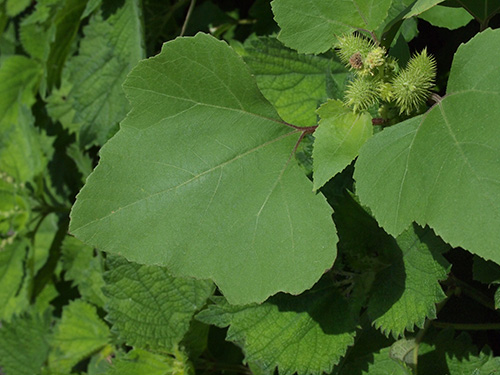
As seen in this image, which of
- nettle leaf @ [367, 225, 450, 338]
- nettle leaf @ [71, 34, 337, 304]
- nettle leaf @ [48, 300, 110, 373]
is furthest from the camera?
nettle leaf @ [48, 300, 110, 373]

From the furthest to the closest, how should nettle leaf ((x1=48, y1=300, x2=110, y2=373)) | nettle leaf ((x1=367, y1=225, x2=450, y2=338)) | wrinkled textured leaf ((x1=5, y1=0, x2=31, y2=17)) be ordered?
1. wrinkled textured leaf ((x1=5, y1=0, x2=31, y2=17))
2. nettle leaf ((x1=48, y1=300, x2=110, y2=373))
3. nettle leaf ((x1=367, y1=225, x2=450, y2=338))

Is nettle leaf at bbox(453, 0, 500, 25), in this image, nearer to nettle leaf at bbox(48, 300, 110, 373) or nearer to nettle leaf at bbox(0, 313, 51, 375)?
nettle leaf at bbox(48, 300, 110, 373)

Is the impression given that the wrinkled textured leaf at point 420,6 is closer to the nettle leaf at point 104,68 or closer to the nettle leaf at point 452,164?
the nettle leaf at point 452,164

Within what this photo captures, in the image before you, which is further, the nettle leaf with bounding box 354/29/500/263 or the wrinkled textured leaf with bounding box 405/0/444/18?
the wrinkled textured leaf with bounding box 405/0/444/18

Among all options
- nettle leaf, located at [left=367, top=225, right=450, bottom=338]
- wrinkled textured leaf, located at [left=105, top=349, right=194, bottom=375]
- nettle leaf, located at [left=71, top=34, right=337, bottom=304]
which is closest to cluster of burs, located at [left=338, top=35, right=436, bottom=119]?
nettle leaf, located at [left=71, top=34, right=337, bottom=304]

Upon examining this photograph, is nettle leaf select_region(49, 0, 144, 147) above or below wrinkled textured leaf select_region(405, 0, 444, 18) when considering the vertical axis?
below

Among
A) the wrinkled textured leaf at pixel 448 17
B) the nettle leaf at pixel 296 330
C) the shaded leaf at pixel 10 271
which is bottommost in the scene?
the shaded leaf at pixel 10 271

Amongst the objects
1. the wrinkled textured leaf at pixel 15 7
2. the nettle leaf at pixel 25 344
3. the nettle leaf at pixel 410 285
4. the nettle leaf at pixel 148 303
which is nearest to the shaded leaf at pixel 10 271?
the nettle leaf at pixel 25 344
